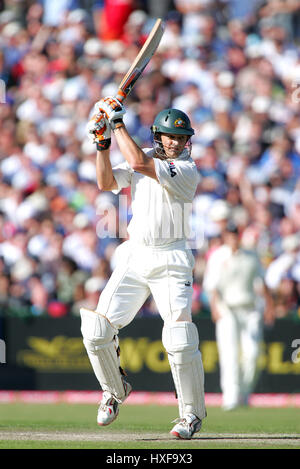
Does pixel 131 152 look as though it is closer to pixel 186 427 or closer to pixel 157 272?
pixel 157 272

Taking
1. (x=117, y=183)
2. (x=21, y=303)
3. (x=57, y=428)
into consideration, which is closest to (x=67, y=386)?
(x=21, y=303)

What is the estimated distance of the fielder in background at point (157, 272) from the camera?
21.4 ft

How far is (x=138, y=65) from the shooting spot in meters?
7.06

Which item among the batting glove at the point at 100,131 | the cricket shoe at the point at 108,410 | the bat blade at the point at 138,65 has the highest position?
the bat blade at the point at 138,65

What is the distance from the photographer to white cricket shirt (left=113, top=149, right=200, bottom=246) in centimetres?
656

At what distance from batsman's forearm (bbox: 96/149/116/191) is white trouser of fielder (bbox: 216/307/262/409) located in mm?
4167

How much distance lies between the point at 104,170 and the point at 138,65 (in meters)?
0.94

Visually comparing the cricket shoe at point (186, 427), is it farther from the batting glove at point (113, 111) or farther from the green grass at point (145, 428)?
the batting glove at point (113, 111)

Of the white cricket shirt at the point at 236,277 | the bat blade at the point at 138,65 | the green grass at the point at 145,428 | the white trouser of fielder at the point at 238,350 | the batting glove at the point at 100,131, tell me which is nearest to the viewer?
the green grass at the point at 145,428

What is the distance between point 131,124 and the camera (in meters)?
13.3

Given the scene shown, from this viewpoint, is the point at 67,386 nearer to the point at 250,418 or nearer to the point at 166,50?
the point at 250,418

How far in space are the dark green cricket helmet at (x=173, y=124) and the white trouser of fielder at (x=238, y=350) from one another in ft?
13.8

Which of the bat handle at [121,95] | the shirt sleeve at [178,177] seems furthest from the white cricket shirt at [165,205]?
the bat handle at [121,95]

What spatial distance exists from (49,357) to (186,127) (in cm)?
563
